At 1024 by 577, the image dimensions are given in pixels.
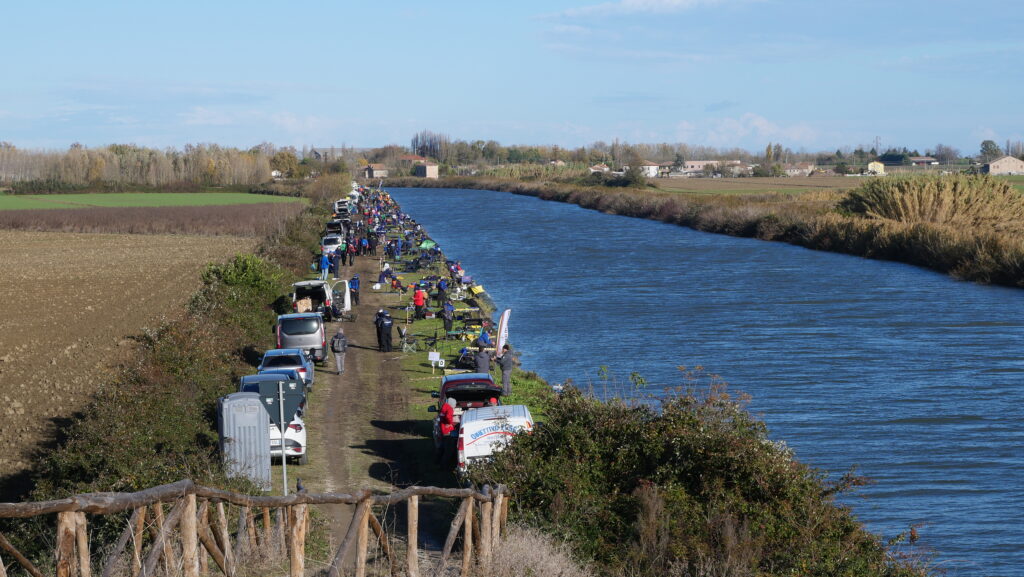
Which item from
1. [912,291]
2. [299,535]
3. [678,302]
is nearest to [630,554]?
[299,535]

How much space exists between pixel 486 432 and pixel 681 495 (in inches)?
165

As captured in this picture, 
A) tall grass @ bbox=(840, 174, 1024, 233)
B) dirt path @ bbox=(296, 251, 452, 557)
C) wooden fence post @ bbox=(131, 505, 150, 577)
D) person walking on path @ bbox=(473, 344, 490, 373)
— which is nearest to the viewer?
wooden fence post @ bbox=(131, 505, 150, 577)

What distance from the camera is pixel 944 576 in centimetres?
1680

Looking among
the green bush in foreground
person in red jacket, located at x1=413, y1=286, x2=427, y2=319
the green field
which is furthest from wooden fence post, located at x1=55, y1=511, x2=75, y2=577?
the green field

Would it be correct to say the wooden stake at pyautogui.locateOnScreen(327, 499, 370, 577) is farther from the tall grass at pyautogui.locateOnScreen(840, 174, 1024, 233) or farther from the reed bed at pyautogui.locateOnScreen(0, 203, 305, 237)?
the tall grass at pyautogui.locateOnScreen(840, 174, 1024, 233)

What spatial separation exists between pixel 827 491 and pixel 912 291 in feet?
137

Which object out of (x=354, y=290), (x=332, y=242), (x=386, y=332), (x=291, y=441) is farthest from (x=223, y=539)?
(x=332, y=242)

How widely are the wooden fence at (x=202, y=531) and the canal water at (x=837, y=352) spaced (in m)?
8.90

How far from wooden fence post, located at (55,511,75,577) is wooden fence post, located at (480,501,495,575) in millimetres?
4929

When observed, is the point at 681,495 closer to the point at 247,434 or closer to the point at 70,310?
the point at 247,434

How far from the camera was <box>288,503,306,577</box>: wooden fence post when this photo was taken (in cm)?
853

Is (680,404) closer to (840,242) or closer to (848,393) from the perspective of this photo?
(848,393)

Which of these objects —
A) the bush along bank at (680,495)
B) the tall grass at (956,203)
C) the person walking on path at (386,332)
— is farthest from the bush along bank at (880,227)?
the bush along bank at (680,495)

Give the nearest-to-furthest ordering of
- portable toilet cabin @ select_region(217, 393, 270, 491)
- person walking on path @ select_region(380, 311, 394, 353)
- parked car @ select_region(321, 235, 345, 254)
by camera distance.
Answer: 1. portable toilet cabin @ select_region(217, 393, 270, 491)
2. person walking on path @ select_region(380, 311, 394, 353)
3. parked car @ select_region(321, 235, 345, 254)
